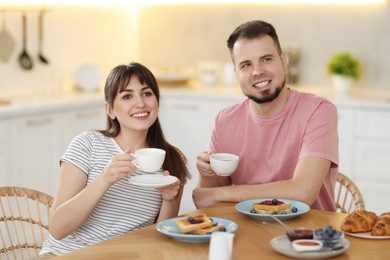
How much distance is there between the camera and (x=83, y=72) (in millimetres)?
5504

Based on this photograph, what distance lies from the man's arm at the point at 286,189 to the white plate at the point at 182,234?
324mm

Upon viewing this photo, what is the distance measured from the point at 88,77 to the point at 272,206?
3299 mm

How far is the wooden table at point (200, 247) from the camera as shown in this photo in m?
2.06

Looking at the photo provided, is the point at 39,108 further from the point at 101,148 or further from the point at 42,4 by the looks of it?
the point at 101,148

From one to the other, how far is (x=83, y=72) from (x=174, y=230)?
3.43m

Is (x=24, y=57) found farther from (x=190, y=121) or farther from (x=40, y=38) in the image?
(x=190, y=121)

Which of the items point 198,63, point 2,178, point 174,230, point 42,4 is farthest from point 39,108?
point 174,230

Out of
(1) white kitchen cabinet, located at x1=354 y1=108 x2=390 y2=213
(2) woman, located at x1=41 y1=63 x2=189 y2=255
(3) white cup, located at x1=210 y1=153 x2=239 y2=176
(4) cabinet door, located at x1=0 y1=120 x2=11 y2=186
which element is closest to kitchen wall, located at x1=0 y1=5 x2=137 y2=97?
(4) cabinet door, located at x1=0 y1=120 x2=11 y2=186

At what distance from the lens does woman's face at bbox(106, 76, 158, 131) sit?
2.61 m

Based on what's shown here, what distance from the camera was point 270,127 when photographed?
293 cm

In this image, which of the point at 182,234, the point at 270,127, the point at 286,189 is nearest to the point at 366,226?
the point at 286,189

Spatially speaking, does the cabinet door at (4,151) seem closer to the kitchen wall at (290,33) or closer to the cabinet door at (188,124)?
the cabinet door at (188,124)

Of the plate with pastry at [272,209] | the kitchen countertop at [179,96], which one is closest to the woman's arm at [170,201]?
the plate with pastry at [272,209]

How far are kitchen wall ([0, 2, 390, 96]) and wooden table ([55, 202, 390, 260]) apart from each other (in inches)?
117
